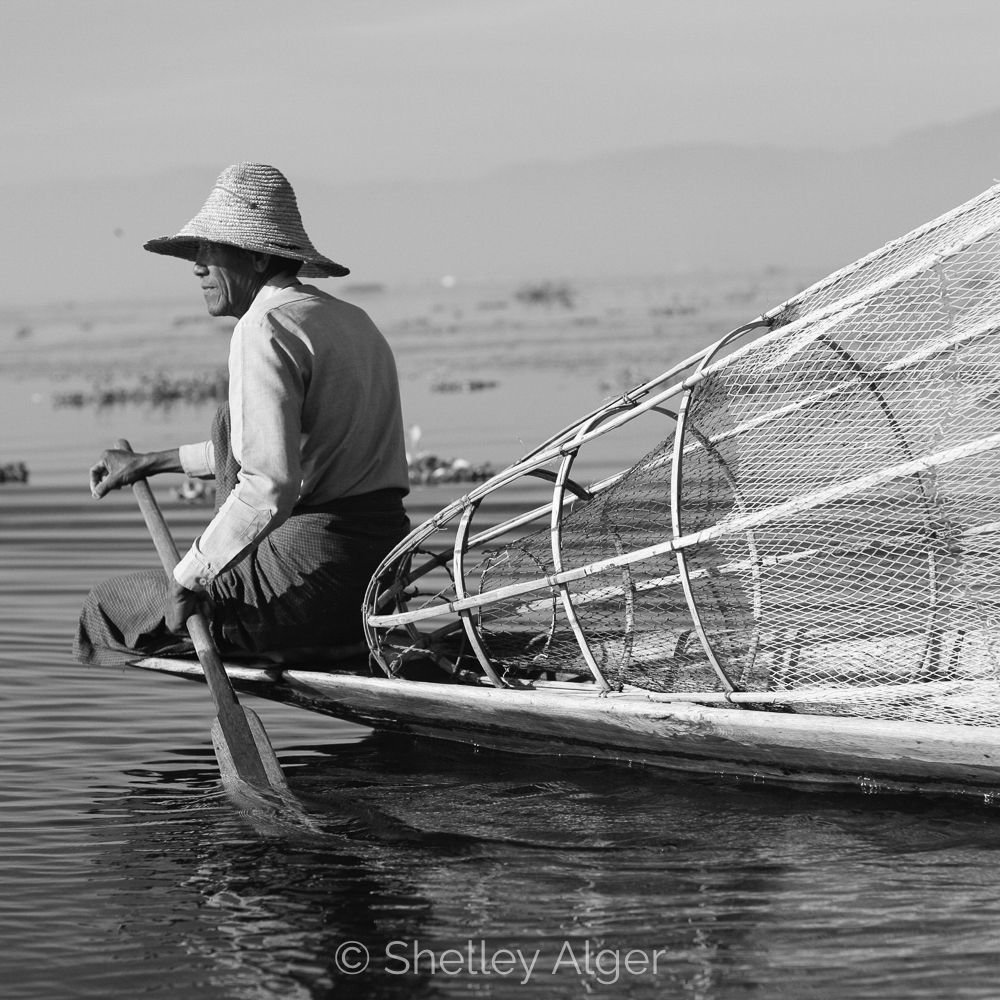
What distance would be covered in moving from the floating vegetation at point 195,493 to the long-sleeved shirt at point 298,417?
17.2 feet

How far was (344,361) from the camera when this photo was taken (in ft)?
15.8

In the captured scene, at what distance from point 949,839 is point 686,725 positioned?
2.67 ft

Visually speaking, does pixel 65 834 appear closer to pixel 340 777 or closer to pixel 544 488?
pixel 340 777

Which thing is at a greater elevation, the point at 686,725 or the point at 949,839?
the point at 686,725

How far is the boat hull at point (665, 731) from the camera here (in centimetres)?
435

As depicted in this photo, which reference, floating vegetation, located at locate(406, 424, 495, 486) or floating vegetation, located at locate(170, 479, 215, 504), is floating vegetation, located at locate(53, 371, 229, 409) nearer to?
floating vegetation, located at locate(170, 479, 215, 504)

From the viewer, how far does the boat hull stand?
4352mm

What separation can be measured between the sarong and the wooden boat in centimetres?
12

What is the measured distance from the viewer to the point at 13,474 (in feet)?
36.3

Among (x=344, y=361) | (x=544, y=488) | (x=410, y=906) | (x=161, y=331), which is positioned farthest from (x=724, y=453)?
(x=161, y=331)

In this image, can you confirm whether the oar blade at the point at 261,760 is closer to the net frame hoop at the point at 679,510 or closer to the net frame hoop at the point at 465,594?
the net frame hoop at the point at 465,594

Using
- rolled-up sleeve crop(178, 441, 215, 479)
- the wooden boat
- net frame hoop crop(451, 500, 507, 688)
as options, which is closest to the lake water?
the wooden boat

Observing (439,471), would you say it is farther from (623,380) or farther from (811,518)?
(623,380)

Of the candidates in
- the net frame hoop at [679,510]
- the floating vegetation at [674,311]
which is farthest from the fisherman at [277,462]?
the floating vegetation at [674,311]
